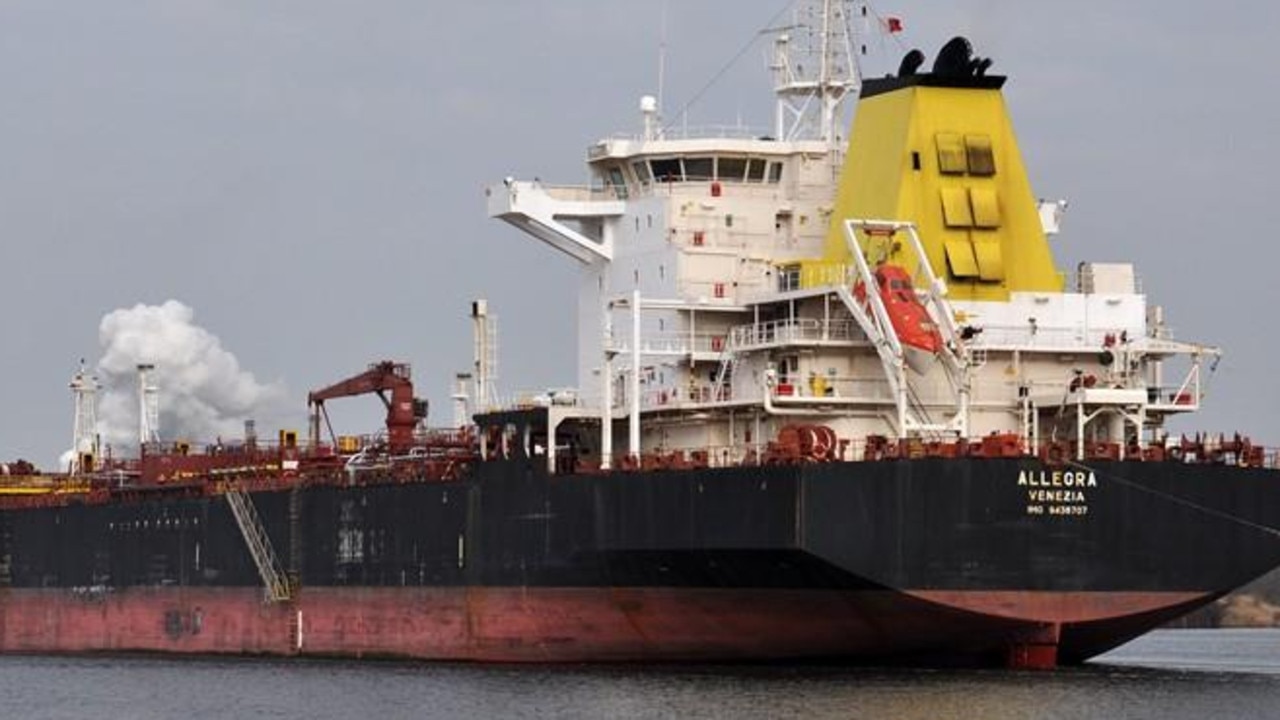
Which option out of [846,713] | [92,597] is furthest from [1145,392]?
[92,597]

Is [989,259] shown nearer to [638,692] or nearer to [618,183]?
[618,183]

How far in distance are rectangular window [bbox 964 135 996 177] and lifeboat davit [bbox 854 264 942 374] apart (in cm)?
278

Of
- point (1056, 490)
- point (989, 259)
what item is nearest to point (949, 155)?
point (989, 259)

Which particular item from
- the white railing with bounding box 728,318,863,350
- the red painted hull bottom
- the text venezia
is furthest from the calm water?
the white railing with bounding box 728,318,863,350

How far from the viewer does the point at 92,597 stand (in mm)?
67062

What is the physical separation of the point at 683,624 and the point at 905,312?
20.4ft

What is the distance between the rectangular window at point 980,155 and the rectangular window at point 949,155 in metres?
0.14

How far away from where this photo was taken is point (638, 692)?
4588 cm

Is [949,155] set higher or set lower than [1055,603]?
higher

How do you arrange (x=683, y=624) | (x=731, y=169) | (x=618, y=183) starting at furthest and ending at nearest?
(x=618, y=183) < (x=731, y=169) < (x=683, y=624)

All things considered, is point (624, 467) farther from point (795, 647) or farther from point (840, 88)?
point (840, 88)

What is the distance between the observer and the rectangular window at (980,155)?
51.2 metres

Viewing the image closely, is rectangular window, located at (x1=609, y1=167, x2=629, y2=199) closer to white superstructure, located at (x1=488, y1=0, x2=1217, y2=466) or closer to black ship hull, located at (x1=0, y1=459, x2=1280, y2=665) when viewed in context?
white superstructure, located at (x1=488, y1=0, x2=1217, y2=466)

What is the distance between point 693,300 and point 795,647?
285 inches
